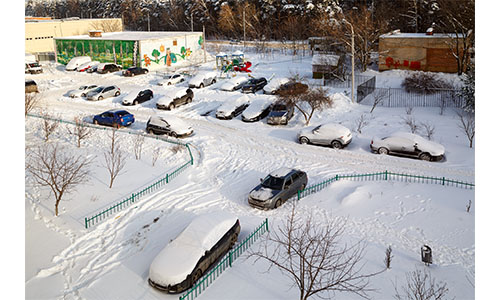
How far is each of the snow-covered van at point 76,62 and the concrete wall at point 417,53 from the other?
1232 inches

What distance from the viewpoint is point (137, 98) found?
33.9 m

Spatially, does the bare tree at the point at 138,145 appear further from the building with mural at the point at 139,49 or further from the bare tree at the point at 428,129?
the building with mural at the point at 139,49

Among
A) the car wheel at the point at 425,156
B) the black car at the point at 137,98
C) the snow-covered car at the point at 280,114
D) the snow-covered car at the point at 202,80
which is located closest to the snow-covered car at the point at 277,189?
the car wheel at the point at 425,156

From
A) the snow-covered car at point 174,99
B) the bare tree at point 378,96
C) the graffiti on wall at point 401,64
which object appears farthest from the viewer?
the graffiti on wall at point 401,64

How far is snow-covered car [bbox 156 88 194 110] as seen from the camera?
3224 cm

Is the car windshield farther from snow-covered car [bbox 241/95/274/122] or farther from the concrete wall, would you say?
the concrete wall

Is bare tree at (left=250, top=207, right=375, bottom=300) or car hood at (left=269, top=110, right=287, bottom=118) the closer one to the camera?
bare tree at (left=250, top=207, right=375, bottom=300)

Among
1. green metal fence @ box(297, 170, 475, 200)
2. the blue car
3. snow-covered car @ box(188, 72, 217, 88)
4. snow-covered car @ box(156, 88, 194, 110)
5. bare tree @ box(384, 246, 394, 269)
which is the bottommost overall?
bare tree @ box(384, 246, 394, 269)

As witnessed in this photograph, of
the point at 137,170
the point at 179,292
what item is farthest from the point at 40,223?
the point at 179,292

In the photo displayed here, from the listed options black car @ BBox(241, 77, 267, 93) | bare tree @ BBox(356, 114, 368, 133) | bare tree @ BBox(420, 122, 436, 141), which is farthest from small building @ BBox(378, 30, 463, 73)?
bare tree @ BBox(420, 122, 436, 141)

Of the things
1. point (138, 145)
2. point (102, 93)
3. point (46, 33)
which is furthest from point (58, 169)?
point (46, 33)

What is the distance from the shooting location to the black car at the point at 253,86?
3634cm

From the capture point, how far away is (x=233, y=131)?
27391 mm

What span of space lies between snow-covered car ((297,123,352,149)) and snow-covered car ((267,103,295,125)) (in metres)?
3.34
